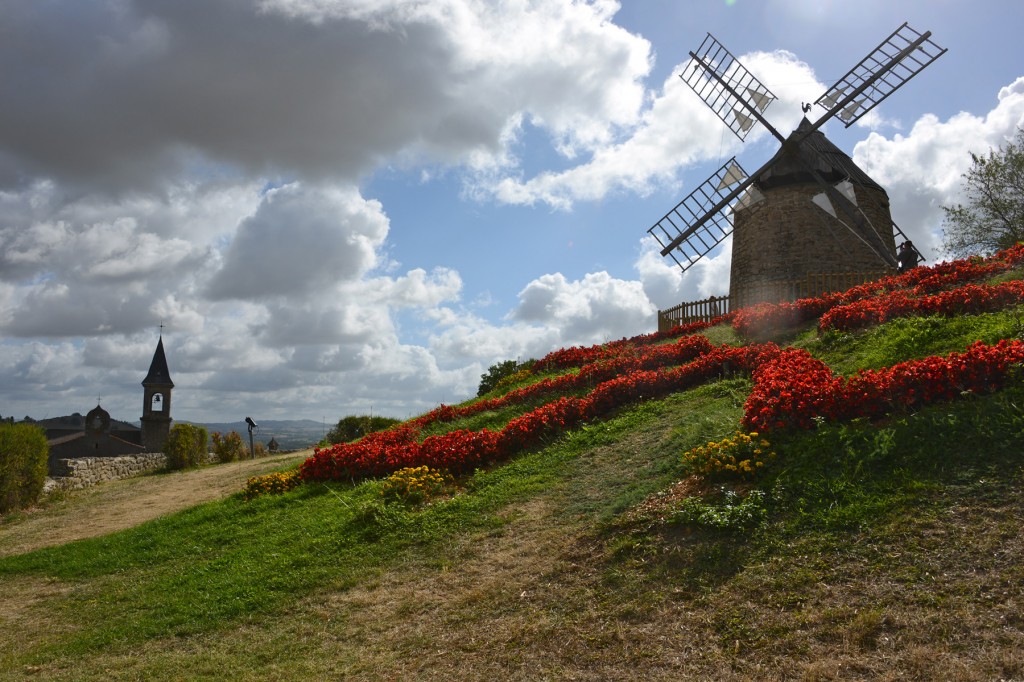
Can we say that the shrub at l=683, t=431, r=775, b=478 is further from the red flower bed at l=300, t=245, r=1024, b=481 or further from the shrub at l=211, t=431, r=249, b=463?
the shrub at l=211, t=431, r=249, b=463

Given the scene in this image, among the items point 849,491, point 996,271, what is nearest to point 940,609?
point 849,491

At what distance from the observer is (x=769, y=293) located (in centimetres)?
2408

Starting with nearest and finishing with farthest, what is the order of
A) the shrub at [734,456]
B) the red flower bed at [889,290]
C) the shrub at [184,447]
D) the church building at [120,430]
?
the shrub at [734,456], the red flower bed at [889,290], the shrub at [184,447], the church building at [120,430]

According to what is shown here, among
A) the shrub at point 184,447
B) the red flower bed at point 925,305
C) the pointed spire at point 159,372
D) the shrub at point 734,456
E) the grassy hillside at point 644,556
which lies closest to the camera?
the grassy hillside at point 644,556

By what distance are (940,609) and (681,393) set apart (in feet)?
24.3

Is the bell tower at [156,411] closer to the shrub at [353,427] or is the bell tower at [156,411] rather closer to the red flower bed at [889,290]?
the shrub at [353,427]

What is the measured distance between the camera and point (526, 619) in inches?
245

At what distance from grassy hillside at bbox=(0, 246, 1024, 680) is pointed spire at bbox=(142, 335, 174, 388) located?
47.0 m

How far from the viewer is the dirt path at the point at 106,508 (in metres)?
13.2

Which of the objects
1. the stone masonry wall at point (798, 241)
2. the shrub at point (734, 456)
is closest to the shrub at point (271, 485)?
the shrub at point (734, 456)

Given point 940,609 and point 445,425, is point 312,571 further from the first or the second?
point 445,425

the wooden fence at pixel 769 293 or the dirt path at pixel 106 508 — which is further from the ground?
the wooden fence at pixel 769 293

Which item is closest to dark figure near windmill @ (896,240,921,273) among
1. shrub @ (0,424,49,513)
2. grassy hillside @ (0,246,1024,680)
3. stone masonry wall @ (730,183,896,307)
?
stone masonry wall @ (730,183,896,307)

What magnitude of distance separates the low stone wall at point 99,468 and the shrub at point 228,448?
7.83 feet
